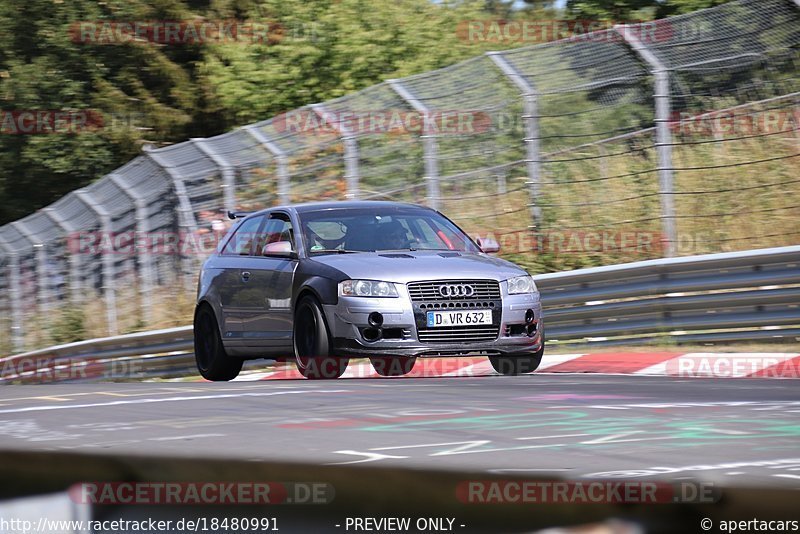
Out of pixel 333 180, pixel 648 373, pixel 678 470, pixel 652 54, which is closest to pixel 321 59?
pixel 333 180

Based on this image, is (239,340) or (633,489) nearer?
(633,489)

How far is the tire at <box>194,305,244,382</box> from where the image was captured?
1249 centimetres

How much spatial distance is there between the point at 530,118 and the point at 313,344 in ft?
15.5

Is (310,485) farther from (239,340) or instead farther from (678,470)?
(239,340)

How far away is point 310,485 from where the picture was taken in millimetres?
2703

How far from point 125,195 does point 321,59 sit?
1142 cm

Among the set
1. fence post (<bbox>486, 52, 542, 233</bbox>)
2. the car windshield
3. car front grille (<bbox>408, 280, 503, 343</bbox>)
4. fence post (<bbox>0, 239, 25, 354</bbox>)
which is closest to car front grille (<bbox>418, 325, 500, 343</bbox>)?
car front grille (<bbox>408, 280, 503, 343</bbox>)

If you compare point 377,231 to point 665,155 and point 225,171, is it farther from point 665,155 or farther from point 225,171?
point 225,171

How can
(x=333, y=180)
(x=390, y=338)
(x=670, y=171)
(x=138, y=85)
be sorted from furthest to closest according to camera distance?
(x=138, y=85) → (x=333, y=180) → (x=670, y=171) → (x=390, y=338)

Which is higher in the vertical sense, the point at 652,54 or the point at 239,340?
the point at 652,54

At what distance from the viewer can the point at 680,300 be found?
12.4 meters

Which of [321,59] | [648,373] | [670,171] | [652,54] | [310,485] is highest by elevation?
[321,59]

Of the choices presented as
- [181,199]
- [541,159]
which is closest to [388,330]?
[541,159]

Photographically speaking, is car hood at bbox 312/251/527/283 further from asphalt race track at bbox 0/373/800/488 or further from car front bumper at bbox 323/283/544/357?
asphalt race track at bbox 0/373/800/488
